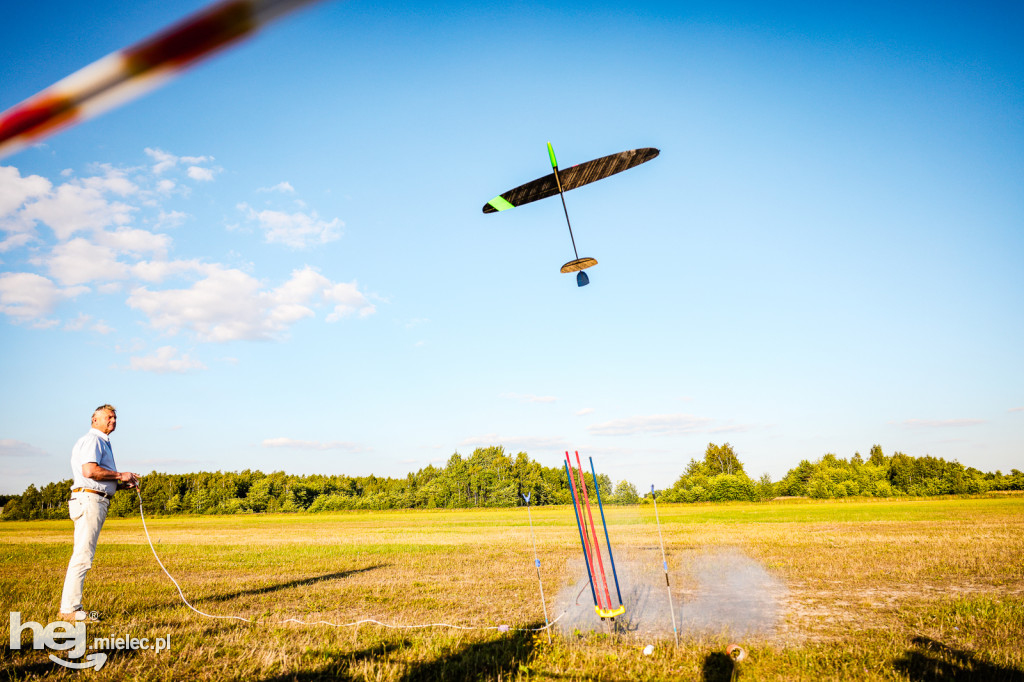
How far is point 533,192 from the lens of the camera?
28.5 feet

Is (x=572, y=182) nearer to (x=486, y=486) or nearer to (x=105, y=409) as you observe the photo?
(x=105, y=409)

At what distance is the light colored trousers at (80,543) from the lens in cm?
651

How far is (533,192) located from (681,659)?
23.7 ft

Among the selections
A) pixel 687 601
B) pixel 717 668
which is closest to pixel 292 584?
pixel 687 601

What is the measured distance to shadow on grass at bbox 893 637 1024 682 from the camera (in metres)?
5.32

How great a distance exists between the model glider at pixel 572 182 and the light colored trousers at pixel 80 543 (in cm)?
726

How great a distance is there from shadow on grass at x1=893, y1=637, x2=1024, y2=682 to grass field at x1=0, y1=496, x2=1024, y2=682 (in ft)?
0.08

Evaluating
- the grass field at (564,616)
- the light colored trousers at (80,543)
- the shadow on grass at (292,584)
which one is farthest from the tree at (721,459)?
the light colored trousers at (80,543)

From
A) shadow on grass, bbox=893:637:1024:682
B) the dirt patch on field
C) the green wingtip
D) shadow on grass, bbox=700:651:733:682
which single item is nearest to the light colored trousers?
the dirt patch on field

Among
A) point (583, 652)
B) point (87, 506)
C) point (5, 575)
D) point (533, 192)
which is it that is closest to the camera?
point (583, 652)

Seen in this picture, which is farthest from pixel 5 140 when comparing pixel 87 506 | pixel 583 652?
pixel 87 506

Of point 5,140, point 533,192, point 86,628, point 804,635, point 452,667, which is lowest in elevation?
point 804,635

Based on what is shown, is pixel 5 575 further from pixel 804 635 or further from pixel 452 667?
pixel 804 635

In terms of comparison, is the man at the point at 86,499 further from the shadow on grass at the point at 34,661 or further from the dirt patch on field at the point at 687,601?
the dirt patch on field at the point at 687,601
